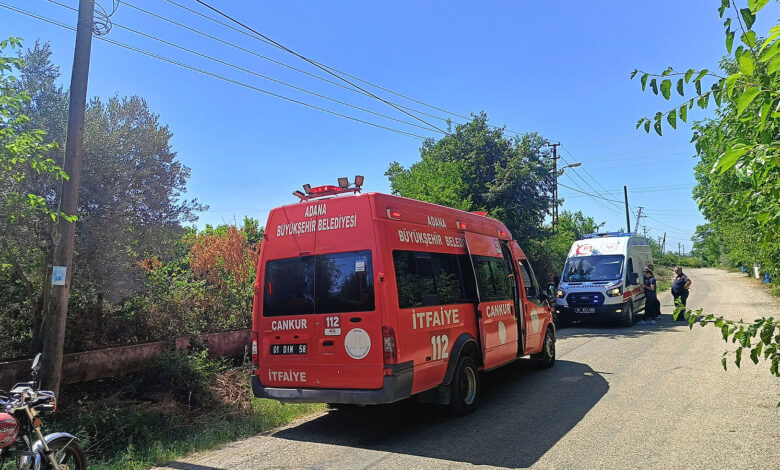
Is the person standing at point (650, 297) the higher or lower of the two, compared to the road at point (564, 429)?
higher

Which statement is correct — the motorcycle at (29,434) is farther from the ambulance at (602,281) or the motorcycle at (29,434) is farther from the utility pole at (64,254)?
the ambulance at (602,281)

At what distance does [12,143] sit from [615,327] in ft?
52.3

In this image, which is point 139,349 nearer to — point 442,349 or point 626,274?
point 442,349

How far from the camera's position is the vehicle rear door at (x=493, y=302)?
23.2 ft

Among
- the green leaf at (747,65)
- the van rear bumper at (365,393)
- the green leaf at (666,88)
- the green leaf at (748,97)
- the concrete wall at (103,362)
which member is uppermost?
the green leaf at (666,88)

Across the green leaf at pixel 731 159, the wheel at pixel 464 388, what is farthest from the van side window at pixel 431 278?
the green leaf at pixel 731 159

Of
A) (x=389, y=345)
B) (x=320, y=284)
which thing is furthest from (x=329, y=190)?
(x=389, y=345)

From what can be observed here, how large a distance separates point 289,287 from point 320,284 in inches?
18.3

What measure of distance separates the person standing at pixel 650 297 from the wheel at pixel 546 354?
8.68 meters

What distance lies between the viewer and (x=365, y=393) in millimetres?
5340

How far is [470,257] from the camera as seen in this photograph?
7133 mm

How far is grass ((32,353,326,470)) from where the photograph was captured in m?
5.43

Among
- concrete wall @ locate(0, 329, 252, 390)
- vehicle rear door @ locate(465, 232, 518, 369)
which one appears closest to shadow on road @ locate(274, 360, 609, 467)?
vehicle rear door @ locate(465, 232, 518, 369)

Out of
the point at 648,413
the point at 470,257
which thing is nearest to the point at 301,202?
the point at 470,257
